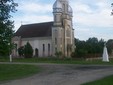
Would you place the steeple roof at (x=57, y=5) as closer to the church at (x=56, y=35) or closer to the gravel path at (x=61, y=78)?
the church at (x=56, y=35)

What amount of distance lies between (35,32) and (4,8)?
83.0m

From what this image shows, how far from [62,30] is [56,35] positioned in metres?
3.00

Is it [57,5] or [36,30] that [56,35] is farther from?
[36,30]

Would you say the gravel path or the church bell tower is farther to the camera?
the church bell tower

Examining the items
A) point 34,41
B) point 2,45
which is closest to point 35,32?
point 34,41

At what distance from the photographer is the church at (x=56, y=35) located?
10744 centimetres

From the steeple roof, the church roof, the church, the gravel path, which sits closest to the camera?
the gravel path

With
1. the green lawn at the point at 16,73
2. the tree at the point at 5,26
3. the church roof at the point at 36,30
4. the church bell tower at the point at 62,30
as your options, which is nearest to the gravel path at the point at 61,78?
the green lawn at the point at 16,73

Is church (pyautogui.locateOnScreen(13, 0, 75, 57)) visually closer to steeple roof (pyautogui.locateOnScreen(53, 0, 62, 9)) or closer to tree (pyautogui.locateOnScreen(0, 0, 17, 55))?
steeple roof (pyautogui.locateOnScreen(53, 0, 62, 9))

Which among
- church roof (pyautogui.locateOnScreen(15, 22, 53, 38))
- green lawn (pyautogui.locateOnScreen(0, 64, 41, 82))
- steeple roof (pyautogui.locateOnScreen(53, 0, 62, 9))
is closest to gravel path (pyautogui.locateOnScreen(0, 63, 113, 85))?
green lawn (pyautogui.locateOnScreen(0, 64, 41, 82))

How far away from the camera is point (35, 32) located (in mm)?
116250

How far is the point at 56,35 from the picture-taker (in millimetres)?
107062

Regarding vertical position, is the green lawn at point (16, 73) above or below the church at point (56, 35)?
below

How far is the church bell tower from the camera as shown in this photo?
351 feet
